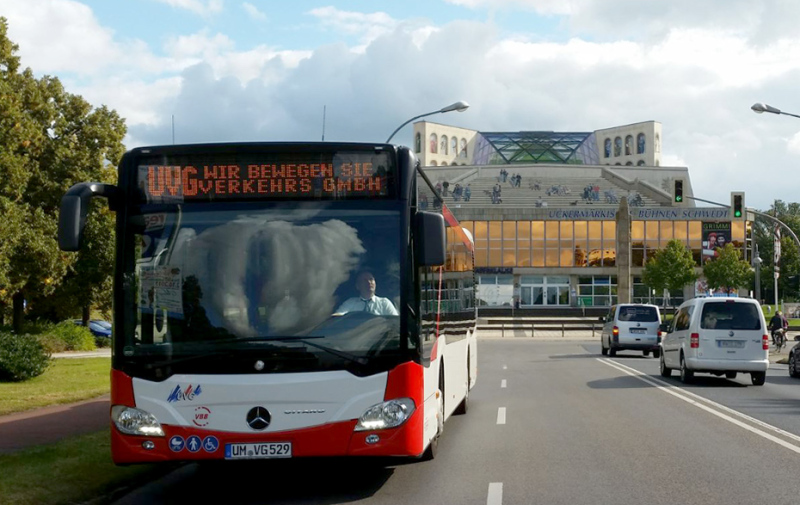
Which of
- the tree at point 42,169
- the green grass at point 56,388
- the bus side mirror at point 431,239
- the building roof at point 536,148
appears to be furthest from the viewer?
the building roof at point 536,148

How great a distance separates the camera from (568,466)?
A: 10469 millimetres

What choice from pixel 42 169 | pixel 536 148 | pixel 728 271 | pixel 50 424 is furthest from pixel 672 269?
pixel 50 424

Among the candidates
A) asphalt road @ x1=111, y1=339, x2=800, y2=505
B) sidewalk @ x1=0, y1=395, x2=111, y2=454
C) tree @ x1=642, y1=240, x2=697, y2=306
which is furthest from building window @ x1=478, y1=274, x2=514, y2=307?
sidewalk @ x1=0, y1=395, x2=111, y2=454

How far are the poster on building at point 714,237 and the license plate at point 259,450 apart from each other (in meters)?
86.7

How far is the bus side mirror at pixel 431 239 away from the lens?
8805 mm

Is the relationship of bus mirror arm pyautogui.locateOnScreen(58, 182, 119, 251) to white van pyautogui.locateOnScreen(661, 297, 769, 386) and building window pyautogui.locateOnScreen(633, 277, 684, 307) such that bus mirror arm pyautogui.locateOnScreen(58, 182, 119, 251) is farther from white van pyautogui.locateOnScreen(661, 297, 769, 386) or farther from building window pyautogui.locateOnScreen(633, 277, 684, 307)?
building window pyautogui.locateOnScreen(633, 277, 684, 307)

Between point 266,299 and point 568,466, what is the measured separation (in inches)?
146

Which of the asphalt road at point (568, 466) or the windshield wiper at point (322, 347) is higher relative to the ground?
the windshield wiper at point (322, 347)

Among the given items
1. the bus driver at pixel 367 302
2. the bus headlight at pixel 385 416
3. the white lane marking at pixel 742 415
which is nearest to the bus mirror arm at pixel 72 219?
the bus driver at pixel 367 302

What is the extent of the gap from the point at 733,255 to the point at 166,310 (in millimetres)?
79897

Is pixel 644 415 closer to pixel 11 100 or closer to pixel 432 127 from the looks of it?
pixel 11 100

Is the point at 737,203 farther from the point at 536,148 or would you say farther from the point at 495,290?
the point at 536,148

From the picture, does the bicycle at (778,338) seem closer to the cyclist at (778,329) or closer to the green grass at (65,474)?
the cyclist at (778,329)

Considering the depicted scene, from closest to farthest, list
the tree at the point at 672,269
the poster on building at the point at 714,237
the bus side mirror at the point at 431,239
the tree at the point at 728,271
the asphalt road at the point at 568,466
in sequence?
the bus side mirror at the point at 431,239, the asphalt road at the point at 568,466, the tree at the point at 672,269, the tree at the point at 728,271, the poster on building at the point at 714,237
